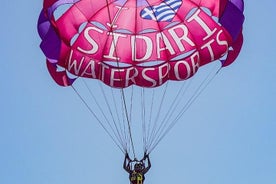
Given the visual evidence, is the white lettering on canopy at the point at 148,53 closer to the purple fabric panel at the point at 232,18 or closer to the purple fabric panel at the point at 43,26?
the purple fabric panel at the point at 232,18

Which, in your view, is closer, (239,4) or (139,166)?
(139,166)

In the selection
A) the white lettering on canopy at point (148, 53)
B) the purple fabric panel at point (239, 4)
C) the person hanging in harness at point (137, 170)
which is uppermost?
the purple fabric panel at point (239, 4)

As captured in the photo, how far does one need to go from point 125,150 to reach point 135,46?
3.13m

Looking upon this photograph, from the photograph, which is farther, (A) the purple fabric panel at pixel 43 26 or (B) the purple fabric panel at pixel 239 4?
(A) the purple fabric panel at pixel 43 26

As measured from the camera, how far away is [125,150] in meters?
15.9

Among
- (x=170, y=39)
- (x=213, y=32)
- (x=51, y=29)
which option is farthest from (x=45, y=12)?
(x=213, y=32)

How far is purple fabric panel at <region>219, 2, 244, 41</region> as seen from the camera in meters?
16.6

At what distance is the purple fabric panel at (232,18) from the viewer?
16.6 metres

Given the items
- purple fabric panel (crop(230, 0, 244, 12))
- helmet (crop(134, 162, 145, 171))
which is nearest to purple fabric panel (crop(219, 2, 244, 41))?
purple fabric panel (crop(230, 0, 244, 12))

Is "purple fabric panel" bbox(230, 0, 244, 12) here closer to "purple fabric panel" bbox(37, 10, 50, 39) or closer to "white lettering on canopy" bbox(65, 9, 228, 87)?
"white lettering on canopy" bbox(65, 9, 228, 87)

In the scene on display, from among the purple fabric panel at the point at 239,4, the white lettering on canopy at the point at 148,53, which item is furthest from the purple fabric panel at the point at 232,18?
the white lettering on canopy at the point at 148,53

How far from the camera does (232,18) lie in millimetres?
16719

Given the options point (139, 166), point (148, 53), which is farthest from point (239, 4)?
point (139, 166)

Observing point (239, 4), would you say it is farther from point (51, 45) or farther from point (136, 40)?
point (51, 45)
